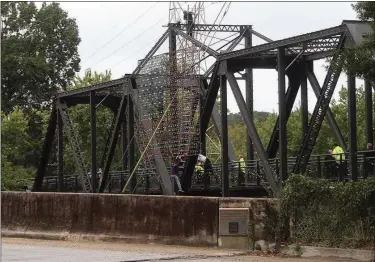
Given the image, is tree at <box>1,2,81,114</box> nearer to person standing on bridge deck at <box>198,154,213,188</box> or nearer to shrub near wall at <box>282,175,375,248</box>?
person standing on bridge deck at <box>198,154,213,188</box>

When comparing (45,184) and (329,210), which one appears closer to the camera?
(329,210)

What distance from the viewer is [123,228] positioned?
17.3 m

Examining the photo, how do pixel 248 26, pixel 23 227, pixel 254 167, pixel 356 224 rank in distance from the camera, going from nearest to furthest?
1. pixel 356 224
2. pixel 23 227
3. pixel 254 167
4. pixel 248 26

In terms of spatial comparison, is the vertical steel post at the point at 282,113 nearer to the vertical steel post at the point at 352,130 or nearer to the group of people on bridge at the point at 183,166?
the vertical steel post at the point at 352,130

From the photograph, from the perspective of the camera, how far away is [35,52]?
75938mm

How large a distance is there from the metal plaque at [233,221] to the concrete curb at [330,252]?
1078mm

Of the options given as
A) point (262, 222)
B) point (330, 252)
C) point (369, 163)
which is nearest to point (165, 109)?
point (369, 163)

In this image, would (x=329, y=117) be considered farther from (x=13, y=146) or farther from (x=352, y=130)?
(x=13, y=146)

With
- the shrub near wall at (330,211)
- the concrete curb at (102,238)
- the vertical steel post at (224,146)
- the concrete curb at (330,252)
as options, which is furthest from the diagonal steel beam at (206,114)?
the concrete curb at (330,252)

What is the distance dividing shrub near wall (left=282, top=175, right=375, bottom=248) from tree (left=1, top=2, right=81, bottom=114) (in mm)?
61653

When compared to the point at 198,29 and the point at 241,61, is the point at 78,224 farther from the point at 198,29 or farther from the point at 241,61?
the point at 198,29

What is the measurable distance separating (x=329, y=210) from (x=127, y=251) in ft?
13.9

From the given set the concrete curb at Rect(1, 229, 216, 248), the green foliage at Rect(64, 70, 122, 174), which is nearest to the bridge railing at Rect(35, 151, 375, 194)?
the concrete curb at Rect(1, 229, 216, 248)

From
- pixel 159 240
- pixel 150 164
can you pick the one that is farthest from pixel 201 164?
pixel 159 240
